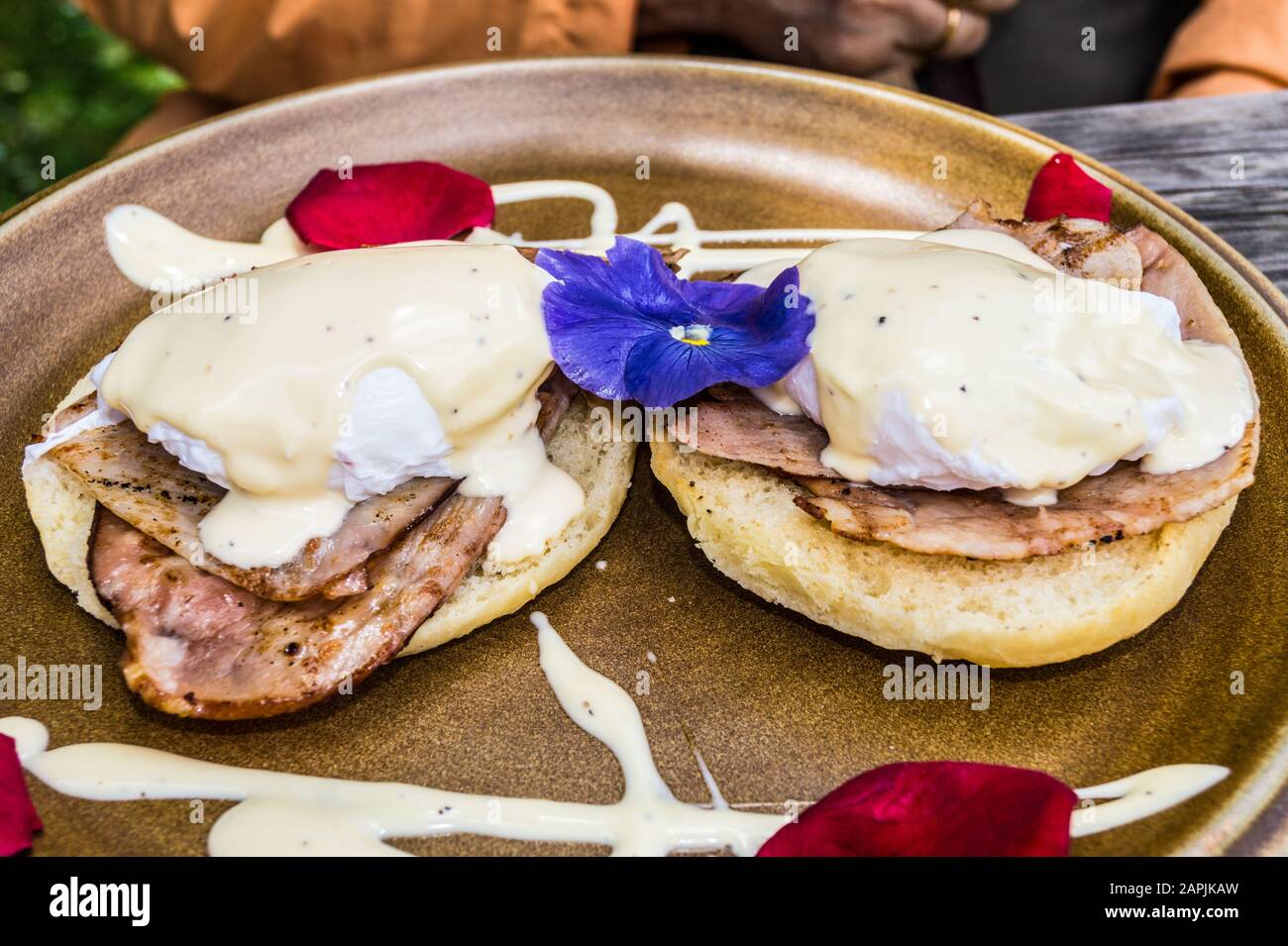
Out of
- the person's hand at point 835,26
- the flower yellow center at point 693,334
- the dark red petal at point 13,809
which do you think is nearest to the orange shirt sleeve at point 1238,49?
the person's hand at point 835,26

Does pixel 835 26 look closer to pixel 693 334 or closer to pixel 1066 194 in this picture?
pixel 1066 194

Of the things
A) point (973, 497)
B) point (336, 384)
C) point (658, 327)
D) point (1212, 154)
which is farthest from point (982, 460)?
point (1212, 154)

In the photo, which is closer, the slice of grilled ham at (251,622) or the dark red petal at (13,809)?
the dark red petal at (13,809)

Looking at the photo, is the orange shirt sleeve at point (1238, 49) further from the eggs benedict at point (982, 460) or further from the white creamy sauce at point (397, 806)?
the white creamy sauce at point (397, 806)

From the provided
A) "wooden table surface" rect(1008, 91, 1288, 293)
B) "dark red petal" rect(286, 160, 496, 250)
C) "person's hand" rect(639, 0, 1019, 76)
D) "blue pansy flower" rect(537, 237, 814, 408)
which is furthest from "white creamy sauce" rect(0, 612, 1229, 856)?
"person's hand" rect(639, 0, 1019, 76)
